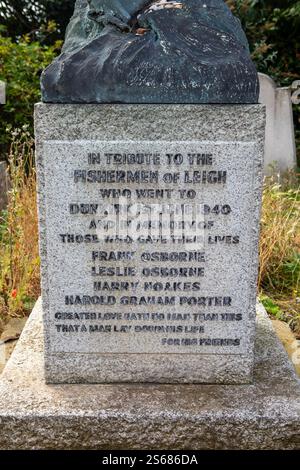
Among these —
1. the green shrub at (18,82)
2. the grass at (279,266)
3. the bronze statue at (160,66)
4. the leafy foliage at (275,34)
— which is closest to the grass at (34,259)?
the grass at (279,266)

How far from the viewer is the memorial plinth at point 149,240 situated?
229 centimetres

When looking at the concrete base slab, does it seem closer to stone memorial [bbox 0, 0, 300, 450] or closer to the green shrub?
stone memorial [bbox 0, 0, 300, 450]

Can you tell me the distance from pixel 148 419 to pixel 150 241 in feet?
2.40

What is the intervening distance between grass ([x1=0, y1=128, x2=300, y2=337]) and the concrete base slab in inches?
58.5

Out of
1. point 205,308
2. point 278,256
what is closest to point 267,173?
point 278,256

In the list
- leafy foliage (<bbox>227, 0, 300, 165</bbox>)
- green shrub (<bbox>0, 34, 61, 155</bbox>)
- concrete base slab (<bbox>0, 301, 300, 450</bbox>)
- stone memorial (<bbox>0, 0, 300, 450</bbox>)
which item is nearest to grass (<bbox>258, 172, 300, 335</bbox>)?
stone memorial (<bbox>0, 0, 300, 450</bbox>)

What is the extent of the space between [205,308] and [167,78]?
3.27ft

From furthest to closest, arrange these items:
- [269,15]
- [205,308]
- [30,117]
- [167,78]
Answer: [269,15] → [30,117] → [205,308] → [167,78]

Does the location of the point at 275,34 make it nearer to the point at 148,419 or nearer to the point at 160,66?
the point at 160,66

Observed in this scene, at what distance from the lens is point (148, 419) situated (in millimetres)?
2281

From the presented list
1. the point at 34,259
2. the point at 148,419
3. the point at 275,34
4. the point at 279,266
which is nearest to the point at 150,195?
the point at 148,419

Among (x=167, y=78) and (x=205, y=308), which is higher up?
(x=167, y=78)

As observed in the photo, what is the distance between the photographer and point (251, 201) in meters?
2.36

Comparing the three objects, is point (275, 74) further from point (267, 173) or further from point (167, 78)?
point (167, 78)
